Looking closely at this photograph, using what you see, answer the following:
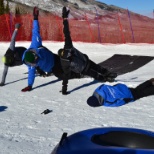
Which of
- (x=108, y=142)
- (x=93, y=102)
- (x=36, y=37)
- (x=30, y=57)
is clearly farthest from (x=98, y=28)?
(x=108, y=142)

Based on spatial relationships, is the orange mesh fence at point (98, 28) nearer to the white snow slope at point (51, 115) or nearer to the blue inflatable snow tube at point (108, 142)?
the white snow slope at point (51, 115)

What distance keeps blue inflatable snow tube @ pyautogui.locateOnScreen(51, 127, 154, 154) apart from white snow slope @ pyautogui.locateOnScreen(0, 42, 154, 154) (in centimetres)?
173

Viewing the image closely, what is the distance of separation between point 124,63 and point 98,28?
934 centimetres

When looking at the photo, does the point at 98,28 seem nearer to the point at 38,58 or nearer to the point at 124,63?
the point at 124,63

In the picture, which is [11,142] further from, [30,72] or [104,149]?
[30,72]

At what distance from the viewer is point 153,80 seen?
691cm

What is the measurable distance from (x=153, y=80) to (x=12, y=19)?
16929mm

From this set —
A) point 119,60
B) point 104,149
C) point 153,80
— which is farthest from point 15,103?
point 119,60

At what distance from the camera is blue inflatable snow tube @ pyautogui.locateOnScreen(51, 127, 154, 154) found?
2311 millimetres

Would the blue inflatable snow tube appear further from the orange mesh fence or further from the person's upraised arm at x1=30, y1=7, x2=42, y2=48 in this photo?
the orange mesh fence

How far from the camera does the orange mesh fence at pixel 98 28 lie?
2027 cm

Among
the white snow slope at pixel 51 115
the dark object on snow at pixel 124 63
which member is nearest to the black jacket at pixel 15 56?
the white snow slope at pixel 51 115

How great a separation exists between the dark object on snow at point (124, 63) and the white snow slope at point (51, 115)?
2.29m

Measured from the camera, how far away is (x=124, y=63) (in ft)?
40.2
